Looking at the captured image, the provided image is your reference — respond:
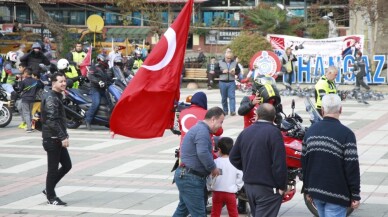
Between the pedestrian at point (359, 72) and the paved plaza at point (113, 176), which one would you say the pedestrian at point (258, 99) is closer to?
the paved plaza at point (113, 176)

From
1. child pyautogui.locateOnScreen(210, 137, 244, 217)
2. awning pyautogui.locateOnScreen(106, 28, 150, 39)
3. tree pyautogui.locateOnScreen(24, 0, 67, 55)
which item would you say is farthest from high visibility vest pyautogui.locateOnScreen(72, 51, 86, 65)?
awning pyautogui.locateOnScreen(106, 28, 150, 39)

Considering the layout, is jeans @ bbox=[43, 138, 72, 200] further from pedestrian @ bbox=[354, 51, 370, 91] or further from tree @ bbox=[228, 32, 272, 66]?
tree @ bbox=[228, 32, 272, 66]

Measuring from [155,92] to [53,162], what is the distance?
7.78ft

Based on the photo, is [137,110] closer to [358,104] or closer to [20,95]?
[20,95]

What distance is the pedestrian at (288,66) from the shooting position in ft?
97.7

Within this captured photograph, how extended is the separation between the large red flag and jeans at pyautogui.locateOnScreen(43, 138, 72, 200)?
1.94 meters

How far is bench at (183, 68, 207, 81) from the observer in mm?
32625

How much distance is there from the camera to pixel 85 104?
20.1 meters

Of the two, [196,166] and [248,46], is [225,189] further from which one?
[248,46]

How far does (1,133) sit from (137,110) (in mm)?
10544

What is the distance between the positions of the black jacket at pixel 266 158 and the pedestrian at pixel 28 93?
485 inches

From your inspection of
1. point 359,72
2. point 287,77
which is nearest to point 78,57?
point 287,77

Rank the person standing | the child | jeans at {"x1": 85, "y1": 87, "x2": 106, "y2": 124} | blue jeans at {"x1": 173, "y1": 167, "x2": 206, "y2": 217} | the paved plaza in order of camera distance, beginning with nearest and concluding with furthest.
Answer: blue jeans at {"x1": 173, "y1": 167, "x2": 206, "y2": 217} < the child < the paved plaza < jeans at {"x1": 85, "y1": 87, "x2": 106, "y2": 124} < the person standing

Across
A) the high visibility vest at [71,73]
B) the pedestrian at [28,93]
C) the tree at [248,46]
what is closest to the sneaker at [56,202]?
the pedestrian at [28,93]
